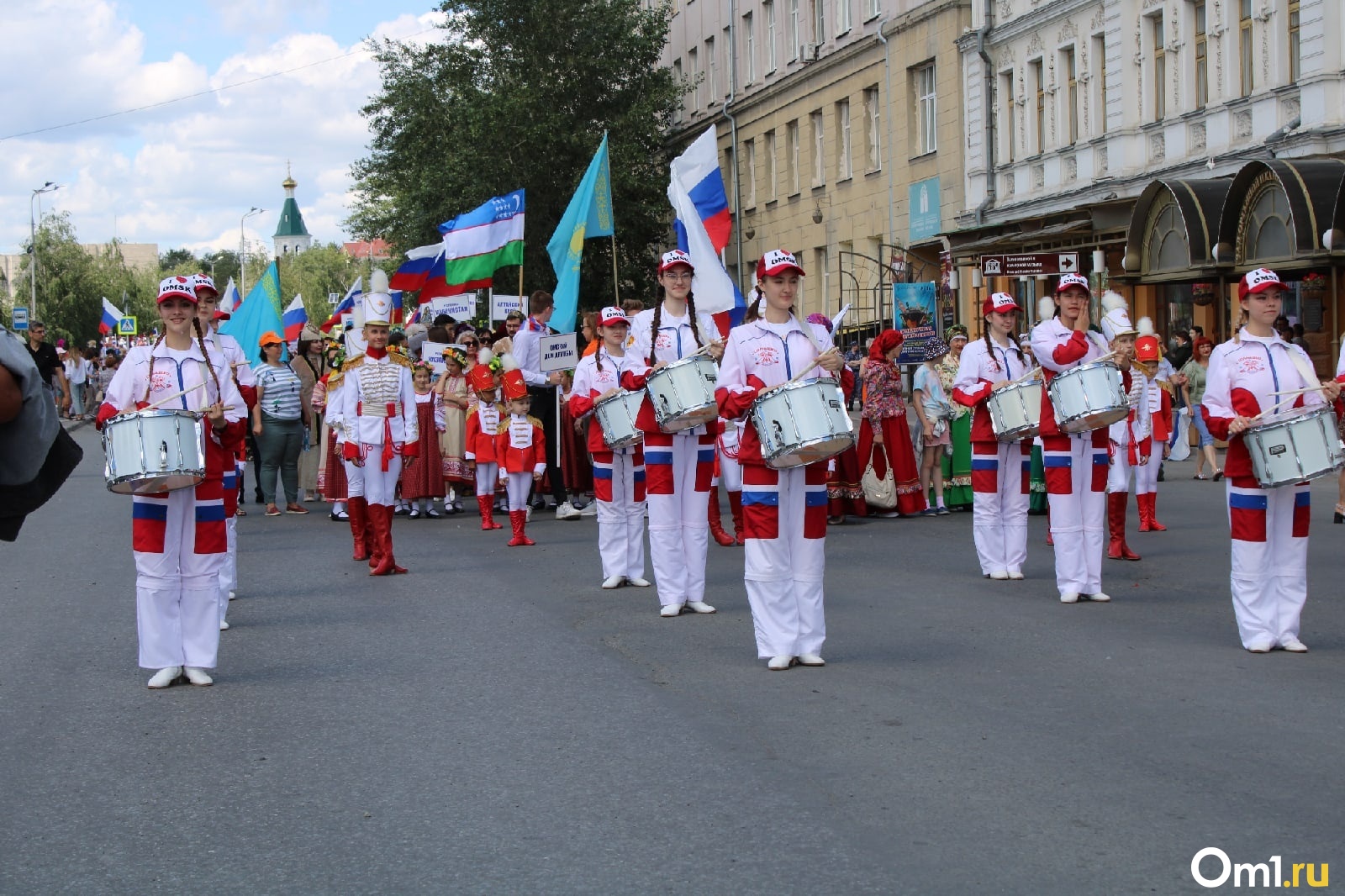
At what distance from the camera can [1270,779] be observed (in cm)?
626

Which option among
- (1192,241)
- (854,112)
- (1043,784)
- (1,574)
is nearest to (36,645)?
(1,574)

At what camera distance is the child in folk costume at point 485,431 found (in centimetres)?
1720

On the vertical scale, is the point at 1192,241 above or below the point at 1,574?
above

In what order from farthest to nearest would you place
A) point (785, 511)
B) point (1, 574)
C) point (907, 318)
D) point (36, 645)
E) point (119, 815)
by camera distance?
point (907, 318) → point (1, 574) → point (36, 645) → point (785, 511) → point (119, 815)

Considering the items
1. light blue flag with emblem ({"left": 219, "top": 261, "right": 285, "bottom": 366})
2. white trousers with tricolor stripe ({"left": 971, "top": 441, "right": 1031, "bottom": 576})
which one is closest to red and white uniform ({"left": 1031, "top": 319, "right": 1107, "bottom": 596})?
white trousers with tricolor stripe ({"left": 971, "top": 441, "right": 1031, "bottom": 576})

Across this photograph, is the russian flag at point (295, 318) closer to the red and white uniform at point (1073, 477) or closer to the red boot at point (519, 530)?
the red boot at point (519, 530)

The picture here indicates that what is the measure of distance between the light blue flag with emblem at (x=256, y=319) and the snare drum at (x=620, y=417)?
27.4ft

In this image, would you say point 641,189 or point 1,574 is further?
point 641,189

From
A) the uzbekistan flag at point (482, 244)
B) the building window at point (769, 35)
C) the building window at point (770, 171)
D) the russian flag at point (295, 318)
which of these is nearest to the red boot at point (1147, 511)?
the uzbekistan flag at point (482, 244)

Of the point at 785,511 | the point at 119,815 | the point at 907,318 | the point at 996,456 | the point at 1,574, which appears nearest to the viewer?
the point at 119,815

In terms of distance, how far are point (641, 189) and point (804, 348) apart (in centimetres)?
4398

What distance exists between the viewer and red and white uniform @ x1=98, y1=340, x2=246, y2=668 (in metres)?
8.74

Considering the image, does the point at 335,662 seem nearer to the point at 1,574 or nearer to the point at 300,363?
the point at 1,574

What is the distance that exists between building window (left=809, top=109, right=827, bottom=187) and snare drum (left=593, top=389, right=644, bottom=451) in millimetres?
36637
